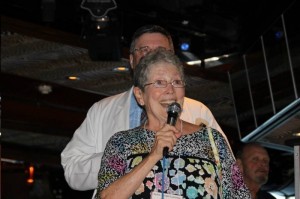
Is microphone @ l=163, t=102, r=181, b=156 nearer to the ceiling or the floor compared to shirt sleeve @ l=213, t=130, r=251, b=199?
nearer to the ceiling

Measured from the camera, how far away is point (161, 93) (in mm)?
2850

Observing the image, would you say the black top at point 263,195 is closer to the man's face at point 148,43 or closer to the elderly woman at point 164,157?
the man's face at point 148,43

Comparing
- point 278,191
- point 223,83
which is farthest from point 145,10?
point 278,191

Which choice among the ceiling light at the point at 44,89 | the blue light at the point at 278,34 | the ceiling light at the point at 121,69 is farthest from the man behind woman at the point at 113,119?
the ceiling light at the point at 44,89

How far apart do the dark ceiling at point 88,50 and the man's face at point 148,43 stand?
3.57 metres

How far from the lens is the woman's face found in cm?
283

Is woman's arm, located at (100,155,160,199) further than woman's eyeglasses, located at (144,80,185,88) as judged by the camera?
No

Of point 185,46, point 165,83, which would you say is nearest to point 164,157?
point 165,83

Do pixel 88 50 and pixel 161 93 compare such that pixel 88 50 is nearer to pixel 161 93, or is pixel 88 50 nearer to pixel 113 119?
pixel 113 119

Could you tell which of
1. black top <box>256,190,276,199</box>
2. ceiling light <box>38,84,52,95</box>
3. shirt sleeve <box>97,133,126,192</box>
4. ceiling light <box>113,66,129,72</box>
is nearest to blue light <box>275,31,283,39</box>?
ceiling light <box>113,66,129,72</box>

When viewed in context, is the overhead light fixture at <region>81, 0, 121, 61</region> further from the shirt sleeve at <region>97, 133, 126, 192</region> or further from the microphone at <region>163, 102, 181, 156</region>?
the microphone at <region>163, 102, 181, 156</region>

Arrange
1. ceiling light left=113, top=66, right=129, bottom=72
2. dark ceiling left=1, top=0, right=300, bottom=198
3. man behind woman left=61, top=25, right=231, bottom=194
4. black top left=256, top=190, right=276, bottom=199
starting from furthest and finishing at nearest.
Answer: ceiling light left=113, top=66, right=129, bottom=72 → dark ceiling left=1, top=0, right=300, bottom=198 → black top left=256, top=190, right=276, bottom=199 → man behind woman left=61, top=25, right=231, bottom=194

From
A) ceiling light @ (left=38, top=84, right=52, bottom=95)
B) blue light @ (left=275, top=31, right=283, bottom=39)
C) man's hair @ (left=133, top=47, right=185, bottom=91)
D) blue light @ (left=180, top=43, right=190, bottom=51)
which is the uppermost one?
blue light @ (left=180, top=43, right=190, bottom=51)

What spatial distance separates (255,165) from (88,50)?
7.52ft
